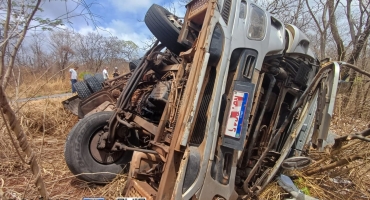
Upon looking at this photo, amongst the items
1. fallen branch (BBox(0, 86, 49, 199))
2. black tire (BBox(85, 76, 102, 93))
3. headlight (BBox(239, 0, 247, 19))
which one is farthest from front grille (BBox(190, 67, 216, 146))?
black tire (BBox(85, 76, 102, 93))

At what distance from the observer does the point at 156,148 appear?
245 cm

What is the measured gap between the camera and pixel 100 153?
3.26 meters

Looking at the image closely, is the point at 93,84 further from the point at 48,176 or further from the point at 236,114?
the point at 236,114

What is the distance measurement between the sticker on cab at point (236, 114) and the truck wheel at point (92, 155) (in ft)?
5.37

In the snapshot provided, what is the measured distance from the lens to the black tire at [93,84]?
4895 mm

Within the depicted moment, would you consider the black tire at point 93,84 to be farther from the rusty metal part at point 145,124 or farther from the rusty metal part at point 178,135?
the rusty metal part at point 178,135

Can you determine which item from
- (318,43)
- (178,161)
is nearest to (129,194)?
(178,161)

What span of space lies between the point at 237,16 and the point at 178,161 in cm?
137

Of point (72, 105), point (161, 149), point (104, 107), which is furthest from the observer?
point (72, 105)

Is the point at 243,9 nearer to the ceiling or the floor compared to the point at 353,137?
nearer to the ceiling

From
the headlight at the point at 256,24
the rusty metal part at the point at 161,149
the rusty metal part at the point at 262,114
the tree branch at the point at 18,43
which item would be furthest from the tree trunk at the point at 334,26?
the tree branch at the point at 18,43

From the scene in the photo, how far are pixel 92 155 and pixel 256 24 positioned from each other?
2338 mm

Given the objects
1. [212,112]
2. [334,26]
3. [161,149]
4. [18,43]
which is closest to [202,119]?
[212,112]

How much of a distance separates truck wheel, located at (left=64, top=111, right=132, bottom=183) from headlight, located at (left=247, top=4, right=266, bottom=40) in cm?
202
